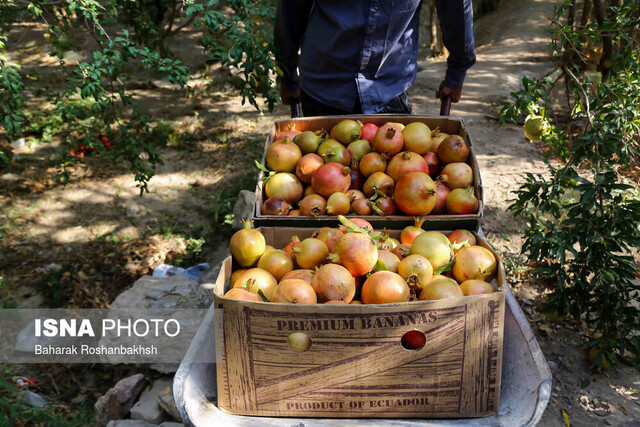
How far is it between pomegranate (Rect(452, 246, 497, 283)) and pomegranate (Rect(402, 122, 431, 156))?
0.76 m

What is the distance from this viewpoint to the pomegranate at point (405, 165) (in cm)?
225

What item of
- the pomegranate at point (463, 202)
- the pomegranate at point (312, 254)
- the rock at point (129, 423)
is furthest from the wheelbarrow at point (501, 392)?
the rock at point (129, 423)

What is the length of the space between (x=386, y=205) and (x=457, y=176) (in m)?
0.37

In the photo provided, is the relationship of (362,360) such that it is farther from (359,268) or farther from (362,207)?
(362,207)

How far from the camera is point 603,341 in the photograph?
2.81 meters

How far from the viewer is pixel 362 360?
4.84 ft

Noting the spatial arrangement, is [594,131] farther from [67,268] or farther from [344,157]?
[67,268]

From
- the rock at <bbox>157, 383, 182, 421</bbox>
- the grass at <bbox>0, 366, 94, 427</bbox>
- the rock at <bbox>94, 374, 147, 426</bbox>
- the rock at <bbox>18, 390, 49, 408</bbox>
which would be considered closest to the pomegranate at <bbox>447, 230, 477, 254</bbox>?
the rock at <bbox>157, 383, 182, 421</bbox>

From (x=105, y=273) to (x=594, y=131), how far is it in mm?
4121

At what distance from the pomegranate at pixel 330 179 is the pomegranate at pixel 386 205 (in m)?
0.17

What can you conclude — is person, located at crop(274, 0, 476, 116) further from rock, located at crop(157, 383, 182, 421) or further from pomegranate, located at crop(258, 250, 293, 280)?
rock, located at crop(157, 383, 182, 421)

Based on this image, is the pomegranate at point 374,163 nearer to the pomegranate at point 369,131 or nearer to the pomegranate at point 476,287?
the pomegranate at point 369,131

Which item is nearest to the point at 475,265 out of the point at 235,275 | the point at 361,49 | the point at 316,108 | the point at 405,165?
the point at 405,165

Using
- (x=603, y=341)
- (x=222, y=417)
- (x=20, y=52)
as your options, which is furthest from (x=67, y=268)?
(x=20, y=52)
